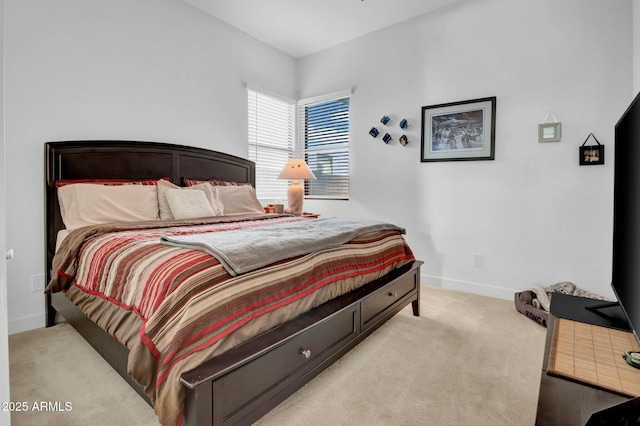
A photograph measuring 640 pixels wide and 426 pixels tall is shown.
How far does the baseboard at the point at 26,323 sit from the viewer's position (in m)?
2.30

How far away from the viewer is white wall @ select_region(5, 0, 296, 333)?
7.58 ft

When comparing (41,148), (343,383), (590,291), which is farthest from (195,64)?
(590,291)

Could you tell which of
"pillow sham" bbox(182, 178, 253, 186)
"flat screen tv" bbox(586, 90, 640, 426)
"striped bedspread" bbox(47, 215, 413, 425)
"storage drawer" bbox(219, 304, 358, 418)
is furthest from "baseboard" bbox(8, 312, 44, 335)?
"flat screen tv" bbox(586, 90, 640, 426)

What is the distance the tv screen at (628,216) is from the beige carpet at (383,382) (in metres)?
0.74

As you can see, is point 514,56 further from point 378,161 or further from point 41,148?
point 41,148

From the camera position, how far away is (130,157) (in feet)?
9.25

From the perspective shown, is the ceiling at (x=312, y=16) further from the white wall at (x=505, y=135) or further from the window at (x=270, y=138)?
the window at (x=270, y=138)

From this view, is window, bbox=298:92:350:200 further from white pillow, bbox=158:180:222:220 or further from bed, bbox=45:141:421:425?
white pillow, bbox=158:180:222:220

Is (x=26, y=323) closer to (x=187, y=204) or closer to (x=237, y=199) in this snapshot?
(x=187, y=204)

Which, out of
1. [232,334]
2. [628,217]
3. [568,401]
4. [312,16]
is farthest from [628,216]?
[312,16]

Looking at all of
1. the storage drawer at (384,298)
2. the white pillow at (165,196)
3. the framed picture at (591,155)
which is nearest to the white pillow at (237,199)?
the white pillow at (165,196)

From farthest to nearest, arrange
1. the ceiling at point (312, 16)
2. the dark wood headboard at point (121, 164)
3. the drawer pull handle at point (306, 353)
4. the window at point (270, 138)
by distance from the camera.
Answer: the window at point (270, 138) < the ceiling at point (312, 16) < the dark wood headboard at point (121, 164) < the drawer pull handle at point (306, 353)

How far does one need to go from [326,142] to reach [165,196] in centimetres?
229

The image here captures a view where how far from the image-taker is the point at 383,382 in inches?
67.4
